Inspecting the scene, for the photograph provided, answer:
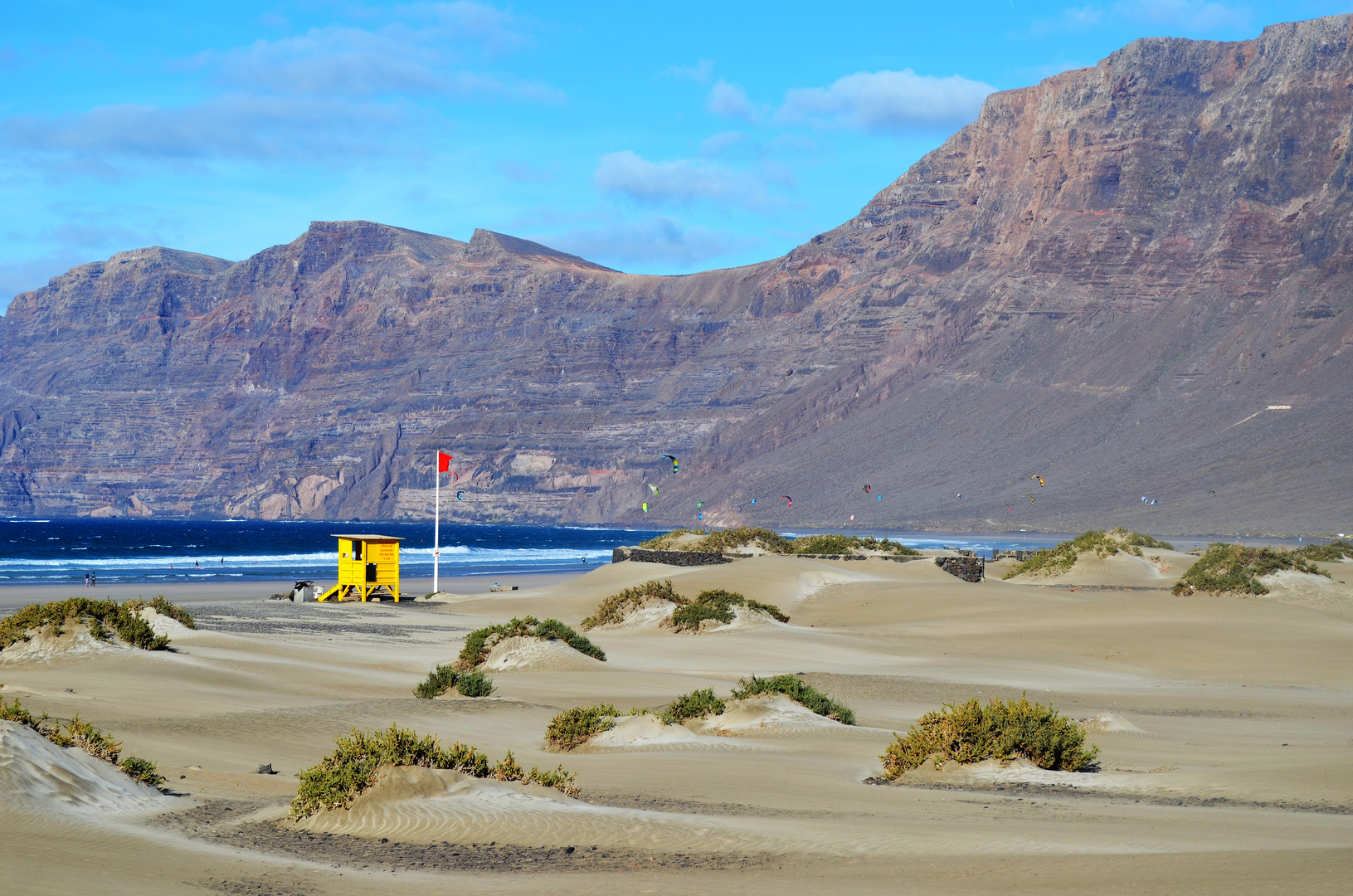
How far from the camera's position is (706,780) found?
10.9 metres

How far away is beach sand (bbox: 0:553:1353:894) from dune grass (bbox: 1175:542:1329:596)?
9.44 metres

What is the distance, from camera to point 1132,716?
16.9 m

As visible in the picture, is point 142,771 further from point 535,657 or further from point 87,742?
point 535,657

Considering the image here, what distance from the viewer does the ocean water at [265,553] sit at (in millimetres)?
64750

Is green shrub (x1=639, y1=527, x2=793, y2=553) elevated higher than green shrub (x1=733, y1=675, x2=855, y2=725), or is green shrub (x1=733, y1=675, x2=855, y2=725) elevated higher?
green shrub (x1=639, y1=527, x2=793, y2=553)

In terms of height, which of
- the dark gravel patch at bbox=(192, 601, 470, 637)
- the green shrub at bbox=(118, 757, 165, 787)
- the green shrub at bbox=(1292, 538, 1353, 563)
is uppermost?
the green shrub at bbox=(118, 757, 165, 787)

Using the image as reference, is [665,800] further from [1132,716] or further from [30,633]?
[30,633]

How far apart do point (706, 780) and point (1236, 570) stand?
31759 mm

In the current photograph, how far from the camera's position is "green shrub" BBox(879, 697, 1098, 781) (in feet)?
37.6

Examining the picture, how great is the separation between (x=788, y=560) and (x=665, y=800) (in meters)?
34.6

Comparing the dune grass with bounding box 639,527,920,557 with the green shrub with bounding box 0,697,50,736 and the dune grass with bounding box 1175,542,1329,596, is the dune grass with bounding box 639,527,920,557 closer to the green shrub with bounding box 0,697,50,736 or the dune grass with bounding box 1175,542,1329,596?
the dune grass with bounding box 1175,542,1329,596

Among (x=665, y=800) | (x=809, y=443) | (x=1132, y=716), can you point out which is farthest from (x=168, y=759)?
(x=809, y=443)

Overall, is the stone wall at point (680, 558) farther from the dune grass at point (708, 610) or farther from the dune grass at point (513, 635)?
the dune grass at point (513, 635)

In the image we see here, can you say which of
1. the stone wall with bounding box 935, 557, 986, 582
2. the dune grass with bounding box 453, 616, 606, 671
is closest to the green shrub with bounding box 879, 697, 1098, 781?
the dune grass with bounding box 453, 616, 606, 671
